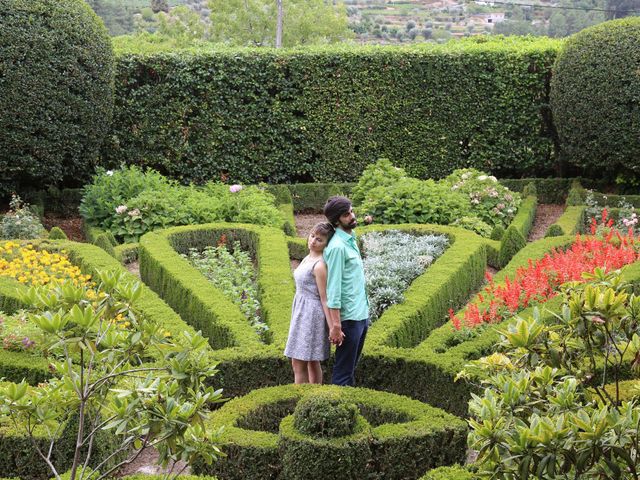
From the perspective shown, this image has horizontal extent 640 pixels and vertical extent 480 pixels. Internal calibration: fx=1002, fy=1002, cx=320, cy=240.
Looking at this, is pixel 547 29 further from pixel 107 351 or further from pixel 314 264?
pixel 107 351

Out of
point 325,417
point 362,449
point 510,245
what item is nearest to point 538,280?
point 510,245

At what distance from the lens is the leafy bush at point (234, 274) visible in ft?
31.9

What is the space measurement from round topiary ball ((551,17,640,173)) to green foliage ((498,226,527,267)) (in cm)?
452

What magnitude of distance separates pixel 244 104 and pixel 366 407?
10914 mm

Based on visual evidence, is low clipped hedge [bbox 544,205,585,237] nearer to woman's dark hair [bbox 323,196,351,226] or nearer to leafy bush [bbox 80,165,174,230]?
leafy bush [bbox 80,165,174,230]

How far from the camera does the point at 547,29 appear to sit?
4094 centimetres

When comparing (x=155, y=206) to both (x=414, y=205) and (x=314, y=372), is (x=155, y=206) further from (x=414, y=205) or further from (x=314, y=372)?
(x=314, y=372)

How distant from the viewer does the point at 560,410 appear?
4.59 meters

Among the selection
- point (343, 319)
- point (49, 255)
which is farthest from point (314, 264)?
point (49, 255)

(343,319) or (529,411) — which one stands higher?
(529,411)

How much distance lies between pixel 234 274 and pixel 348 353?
368 cm

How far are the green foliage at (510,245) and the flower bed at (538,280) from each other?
87 centimetres

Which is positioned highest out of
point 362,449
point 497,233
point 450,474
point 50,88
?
point 50,88

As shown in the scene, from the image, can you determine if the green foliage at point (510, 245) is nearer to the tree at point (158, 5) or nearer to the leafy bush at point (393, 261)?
the leafy bush at point (393, 261)
